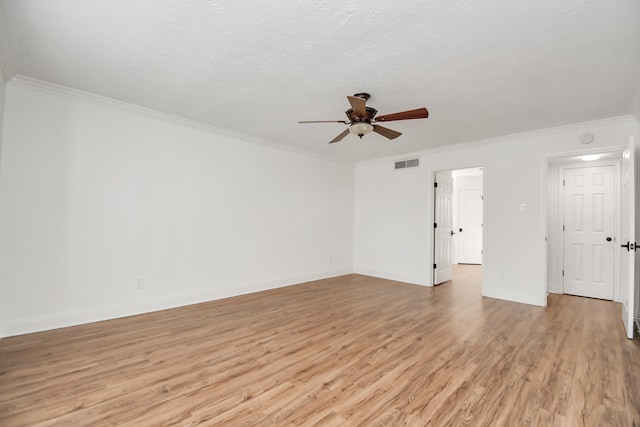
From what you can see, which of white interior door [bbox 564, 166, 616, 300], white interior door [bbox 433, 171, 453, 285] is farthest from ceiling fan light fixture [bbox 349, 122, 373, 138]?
white interior door [bbox 564, 166, 616, 300]

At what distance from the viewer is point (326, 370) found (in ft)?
7.62

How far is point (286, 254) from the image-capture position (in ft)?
17.1

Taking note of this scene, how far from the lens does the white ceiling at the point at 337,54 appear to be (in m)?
1.83

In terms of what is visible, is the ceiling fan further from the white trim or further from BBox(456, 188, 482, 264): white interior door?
BBox(456, 188, 482, 264): white interior door

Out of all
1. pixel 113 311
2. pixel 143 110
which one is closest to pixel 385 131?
pixel 143 110

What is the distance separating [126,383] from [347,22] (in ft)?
9.96

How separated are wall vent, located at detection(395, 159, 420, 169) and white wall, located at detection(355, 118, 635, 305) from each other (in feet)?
0.30

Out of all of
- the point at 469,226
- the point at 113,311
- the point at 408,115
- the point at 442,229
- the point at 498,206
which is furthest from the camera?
the point at 469,226

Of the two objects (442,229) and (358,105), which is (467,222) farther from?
(358,105)

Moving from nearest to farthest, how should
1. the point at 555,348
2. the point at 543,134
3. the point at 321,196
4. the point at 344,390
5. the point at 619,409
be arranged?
the point at 619,409
the point at 344,390
the point at 555,348
the point at 543,134
the point at 321,196

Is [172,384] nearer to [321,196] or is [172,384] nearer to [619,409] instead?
[619,409]

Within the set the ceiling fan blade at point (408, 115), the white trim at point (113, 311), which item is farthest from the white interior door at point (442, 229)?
the white trim at point (113, 311)

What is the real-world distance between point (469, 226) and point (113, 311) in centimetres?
844

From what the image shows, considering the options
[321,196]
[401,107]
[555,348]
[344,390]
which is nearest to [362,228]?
[321,196]
